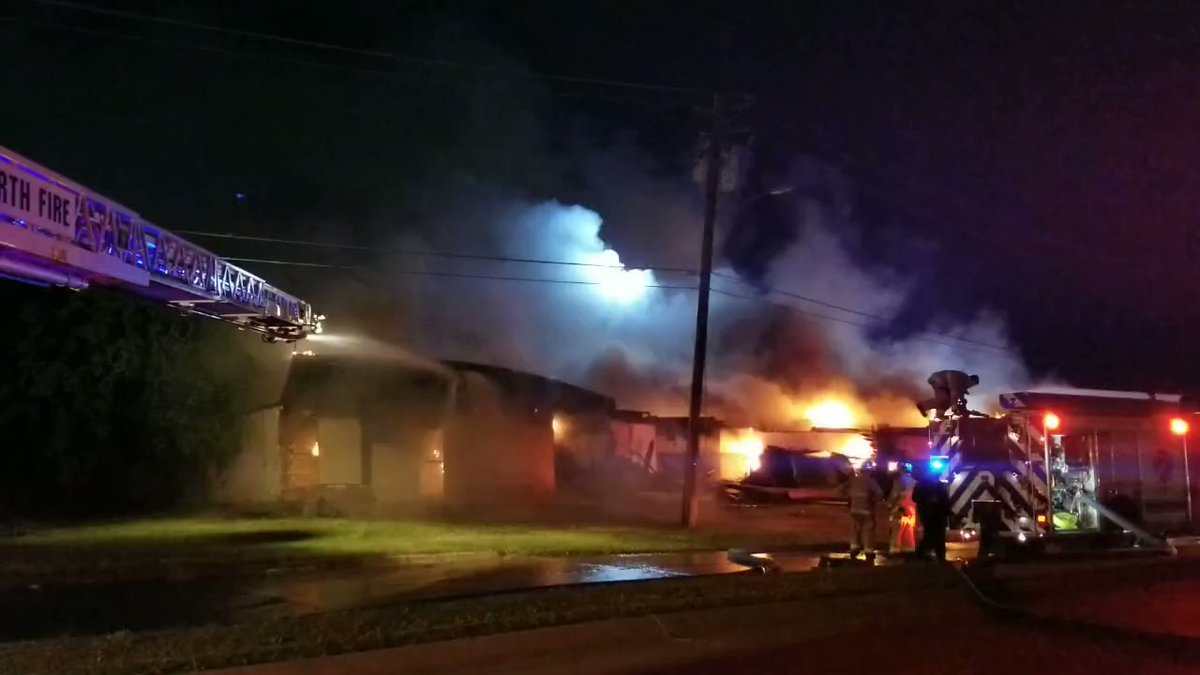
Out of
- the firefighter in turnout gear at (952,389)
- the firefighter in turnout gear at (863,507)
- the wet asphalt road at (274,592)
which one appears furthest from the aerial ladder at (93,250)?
the firefighter in turnout gear at (952,389)

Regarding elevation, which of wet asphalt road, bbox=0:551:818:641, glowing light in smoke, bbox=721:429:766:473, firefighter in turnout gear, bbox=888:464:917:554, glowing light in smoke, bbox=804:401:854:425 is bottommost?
wet asphalt road, bbox=0:551:818:641

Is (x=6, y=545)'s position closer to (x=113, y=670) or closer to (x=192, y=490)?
(x=192, y=490)

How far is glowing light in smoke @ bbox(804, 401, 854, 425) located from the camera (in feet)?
105

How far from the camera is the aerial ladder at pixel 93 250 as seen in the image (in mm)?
6133

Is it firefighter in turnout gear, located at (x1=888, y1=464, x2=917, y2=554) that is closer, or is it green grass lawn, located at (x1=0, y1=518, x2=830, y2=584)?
green grass lawn, located at (x1=0, y1=518, x2=830, y2=584)

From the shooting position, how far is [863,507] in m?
13.1

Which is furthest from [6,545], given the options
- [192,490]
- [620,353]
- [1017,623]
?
[620,353]

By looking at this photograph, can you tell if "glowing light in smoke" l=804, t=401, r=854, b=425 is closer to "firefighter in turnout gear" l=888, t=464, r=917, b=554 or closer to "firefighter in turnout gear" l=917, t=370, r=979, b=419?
"firefighter in turnout gear" l=888, t=464, r=917, b=554

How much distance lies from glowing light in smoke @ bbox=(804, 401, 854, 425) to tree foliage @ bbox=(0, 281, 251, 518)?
59.6ft

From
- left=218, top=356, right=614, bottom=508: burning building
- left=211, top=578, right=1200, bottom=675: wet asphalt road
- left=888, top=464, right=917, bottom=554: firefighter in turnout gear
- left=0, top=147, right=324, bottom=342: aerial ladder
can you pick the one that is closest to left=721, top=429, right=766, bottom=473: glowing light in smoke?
left=218, top=356, right=614, bottom=508: burning building

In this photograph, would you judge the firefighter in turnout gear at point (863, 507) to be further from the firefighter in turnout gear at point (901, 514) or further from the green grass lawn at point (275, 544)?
the green grass lawn at point (275, 544)

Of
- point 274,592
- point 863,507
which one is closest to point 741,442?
point 863,507

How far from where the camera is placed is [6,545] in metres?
13.9

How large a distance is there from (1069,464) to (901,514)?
275 cm
